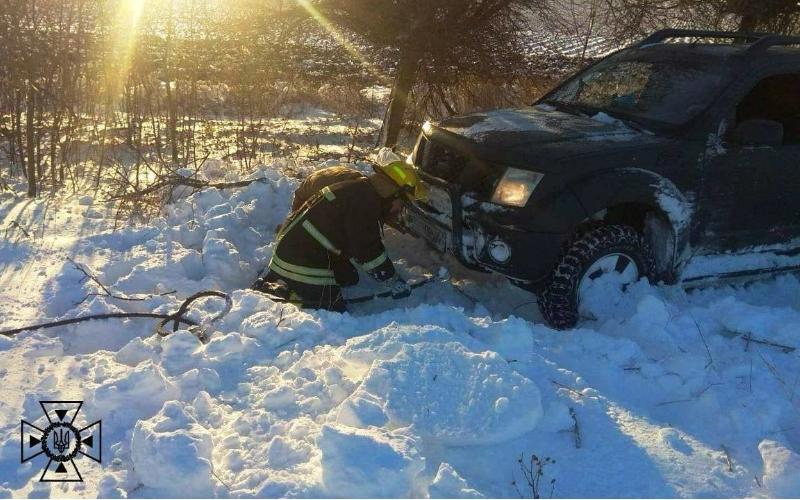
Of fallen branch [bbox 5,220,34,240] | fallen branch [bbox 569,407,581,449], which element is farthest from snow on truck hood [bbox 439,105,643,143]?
fallen branch [bbox 5,220,34,240]

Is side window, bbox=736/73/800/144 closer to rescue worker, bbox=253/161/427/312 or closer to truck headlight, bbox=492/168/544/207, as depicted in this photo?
truck headlight, bbox=492/168/544/207

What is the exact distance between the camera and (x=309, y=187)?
4.79 m

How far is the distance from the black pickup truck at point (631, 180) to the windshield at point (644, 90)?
0.04 feet

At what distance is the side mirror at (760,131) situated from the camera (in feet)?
13.5

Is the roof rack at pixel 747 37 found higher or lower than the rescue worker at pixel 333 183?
higher

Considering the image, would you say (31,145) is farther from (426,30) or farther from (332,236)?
(426,30)

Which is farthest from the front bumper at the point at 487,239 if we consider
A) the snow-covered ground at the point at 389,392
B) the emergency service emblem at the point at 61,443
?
the emergency service emblem at the point at 61,443

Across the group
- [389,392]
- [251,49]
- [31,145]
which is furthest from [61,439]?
[251,49]

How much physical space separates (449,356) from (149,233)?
2994 millimetres

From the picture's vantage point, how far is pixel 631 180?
401 centimetres

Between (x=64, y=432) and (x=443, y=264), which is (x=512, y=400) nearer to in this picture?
(x=64, y=432)

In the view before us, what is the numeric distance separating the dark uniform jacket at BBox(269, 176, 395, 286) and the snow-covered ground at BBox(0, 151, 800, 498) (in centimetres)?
47

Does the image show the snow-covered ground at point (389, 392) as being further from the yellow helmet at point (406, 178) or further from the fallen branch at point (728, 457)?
the yellow helmet at point (406, 178)

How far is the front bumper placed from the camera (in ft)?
12.9
